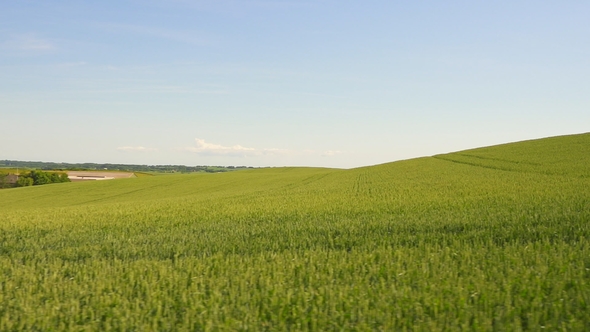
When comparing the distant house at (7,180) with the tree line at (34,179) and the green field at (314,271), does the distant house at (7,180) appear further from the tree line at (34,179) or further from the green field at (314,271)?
the green field at (314,271)

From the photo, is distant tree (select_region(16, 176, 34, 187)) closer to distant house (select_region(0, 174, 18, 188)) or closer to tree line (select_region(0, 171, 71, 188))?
tree line (select_region(0, 171, 71, 188))

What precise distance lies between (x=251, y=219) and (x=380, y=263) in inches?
301

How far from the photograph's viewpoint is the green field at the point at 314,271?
228 inches

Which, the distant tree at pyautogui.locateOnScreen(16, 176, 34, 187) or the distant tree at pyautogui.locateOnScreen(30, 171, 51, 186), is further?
the distant tree at pyautogui.locateOnScreen(30, 171, 51, 186)

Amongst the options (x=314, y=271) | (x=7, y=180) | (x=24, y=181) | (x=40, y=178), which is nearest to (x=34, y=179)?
(x=24, y=181)

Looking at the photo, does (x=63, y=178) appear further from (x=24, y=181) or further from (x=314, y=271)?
(x=314, y=271)

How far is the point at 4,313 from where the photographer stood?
6297 mm

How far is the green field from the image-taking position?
579 cm

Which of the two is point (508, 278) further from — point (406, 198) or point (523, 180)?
point (523, 180)

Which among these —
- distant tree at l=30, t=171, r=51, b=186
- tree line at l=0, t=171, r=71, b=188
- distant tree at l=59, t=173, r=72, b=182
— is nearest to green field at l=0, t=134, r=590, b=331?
distant tree at l=30, t=171, r=51, b=186

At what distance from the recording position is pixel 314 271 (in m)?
7.82

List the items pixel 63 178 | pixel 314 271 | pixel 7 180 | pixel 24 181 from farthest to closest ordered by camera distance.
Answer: pixel 63 178 < pixel 7 180 < pixel 24 181 < pixel 314 271

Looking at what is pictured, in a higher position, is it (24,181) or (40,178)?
(40,178)

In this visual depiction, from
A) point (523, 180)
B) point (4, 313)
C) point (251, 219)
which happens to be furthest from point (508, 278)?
point (523, 180)
